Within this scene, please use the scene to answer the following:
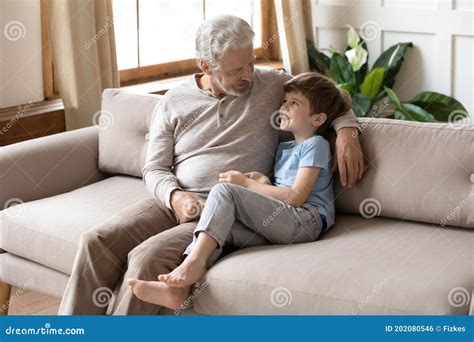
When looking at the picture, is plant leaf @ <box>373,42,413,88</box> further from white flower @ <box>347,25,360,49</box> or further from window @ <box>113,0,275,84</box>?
window @ <box>113,0,275,84</box>

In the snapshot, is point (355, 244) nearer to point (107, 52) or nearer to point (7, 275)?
point (7, 275)

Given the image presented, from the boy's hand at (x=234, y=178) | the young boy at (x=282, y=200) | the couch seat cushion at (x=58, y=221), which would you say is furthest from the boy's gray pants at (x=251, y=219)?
the couch seat cushion at (x=58, y=221)

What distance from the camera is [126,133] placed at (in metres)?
3.11

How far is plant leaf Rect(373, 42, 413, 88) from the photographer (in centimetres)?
463

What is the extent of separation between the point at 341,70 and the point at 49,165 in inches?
85.8

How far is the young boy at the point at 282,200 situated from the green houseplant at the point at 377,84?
1871 millimetres

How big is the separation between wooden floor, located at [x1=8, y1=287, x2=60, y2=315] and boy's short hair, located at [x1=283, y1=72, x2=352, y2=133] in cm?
128

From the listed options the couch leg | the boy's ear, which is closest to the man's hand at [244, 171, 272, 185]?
the boy's ear

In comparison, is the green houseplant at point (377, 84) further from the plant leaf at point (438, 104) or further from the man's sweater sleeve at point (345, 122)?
the man's sweater sleeve at point (345, 122)

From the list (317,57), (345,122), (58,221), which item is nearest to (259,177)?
(345,122)

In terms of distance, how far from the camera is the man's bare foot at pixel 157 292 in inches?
88.0

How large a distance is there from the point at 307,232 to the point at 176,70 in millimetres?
2213
